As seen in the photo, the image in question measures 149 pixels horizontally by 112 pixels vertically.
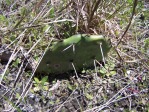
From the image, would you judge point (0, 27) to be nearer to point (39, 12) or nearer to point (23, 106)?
point (39, 12)

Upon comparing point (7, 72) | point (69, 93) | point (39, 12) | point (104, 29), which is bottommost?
point (69, 93)

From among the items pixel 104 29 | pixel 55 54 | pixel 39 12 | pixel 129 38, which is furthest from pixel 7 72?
pixel 129 38

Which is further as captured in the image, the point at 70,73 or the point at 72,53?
the point at 70,73

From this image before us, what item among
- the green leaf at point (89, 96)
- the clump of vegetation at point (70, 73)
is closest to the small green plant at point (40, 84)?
the clump of vegetation at point (70, 73)

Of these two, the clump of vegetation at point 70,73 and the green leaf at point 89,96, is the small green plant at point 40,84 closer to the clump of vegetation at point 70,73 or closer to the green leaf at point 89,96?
the clump of vegetation at point 70,73

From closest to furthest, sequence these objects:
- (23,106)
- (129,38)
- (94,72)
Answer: (23,106)
(94,72)
(129,38)
